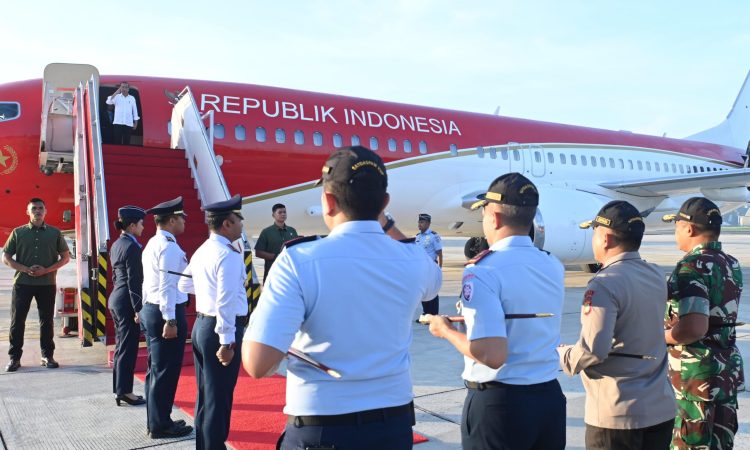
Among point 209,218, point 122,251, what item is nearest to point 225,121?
point 122,251

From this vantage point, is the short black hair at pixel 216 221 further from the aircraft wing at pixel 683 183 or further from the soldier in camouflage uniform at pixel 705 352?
the aircraft wing at pixel 683 183

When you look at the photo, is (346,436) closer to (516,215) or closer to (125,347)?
(516,215)

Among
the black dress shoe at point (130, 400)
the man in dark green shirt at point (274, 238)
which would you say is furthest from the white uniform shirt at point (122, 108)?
the black dress shoe at point (130, 400)

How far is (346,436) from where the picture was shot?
6.03 feet

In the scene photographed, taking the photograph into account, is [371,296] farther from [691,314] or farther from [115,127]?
[115,127]

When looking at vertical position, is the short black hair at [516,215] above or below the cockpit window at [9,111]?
below

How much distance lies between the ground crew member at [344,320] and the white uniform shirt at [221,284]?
1.75 metres

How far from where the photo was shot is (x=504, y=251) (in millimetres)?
2412

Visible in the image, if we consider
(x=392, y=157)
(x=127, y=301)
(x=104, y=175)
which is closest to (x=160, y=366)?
(x=127, y=301)

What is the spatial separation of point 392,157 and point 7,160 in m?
6.47

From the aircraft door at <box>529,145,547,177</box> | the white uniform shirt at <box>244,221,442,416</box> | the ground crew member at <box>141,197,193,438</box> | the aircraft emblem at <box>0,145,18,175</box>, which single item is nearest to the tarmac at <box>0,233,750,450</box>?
the ground crew member at <box>141,197,193,438</box>

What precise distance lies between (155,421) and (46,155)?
19.3ft

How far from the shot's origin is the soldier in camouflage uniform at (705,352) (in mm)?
3016

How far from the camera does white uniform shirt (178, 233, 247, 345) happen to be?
3607 millimetres
